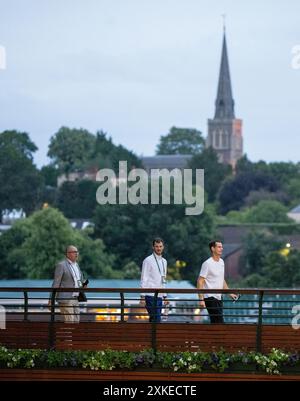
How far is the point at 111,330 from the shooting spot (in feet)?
88.2

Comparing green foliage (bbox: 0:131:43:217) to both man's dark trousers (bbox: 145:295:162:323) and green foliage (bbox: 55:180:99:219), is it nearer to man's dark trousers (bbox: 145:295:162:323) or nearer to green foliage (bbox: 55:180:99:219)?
green foliage (bbox: 55:180:99:219)

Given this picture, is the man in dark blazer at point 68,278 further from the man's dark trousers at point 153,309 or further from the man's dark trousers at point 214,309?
the man's dark trousers at point 214,309

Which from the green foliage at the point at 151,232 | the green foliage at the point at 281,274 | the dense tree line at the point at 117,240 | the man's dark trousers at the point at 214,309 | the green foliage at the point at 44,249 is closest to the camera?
the man's dark trousers at the point at 214,309

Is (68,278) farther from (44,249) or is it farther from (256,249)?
(256,249)

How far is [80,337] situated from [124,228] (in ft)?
363

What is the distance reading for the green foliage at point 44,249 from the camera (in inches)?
4643

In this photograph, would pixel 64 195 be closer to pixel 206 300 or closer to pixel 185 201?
pixel 185 201

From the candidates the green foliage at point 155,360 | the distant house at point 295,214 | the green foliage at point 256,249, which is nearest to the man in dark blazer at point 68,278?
the green foliage at point 155,360

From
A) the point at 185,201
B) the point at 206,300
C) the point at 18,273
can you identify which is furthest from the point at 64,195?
the point at 206,300

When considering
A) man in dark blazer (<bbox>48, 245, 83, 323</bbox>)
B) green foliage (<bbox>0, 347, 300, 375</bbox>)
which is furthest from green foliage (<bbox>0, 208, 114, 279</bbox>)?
green foliage (<bbox>0, 347, 300, 375</bbox>)

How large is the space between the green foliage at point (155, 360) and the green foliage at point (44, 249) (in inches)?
3525

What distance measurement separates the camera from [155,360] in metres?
26.2

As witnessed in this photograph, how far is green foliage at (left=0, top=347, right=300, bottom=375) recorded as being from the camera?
85.0 feet
